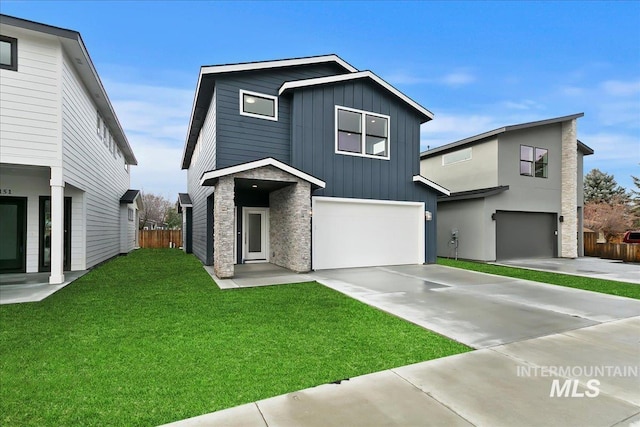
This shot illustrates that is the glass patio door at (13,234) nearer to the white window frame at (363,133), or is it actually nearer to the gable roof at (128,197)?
the gable roof at (128,197)

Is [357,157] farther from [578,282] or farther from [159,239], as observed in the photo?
[159,239]

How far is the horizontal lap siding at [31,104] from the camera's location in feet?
23.9

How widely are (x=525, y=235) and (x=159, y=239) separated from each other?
2270 cm

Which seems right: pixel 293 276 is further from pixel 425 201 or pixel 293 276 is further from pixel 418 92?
pixel 418 92

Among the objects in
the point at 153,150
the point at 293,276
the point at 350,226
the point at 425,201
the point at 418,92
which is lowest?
the point at 293,276

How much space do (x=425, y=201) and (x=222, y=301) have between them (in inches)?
357

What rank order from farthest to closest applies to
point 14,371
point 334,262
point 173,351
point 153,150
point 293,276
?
point 153,150
point 334,262
point 293,276
point 173,351
point 14,371

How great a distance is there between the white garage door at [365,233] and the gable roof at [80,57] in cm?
751

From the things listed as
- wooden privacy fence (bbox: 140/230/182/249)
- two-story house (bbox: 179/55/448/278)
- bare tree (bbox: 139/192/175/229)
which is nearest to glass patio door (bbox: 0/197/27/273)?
two-story house (bbox: 179/55/448/278)

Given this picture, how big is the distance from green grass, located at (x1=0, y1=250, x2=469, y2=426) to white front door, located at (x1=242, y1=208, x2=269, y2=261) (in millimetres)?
5156

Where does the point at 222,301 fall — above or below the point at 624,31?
below

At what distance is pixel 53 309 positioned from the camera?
5492mm

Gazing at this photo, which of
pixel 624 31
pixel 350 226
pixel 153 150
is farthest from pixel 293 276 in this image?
pixel 153 150

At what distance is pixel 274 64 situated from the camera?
1052 centimetres
